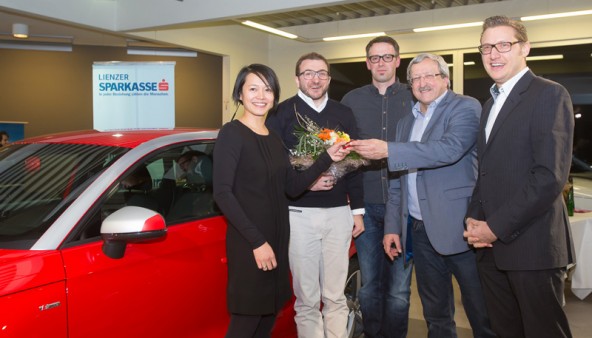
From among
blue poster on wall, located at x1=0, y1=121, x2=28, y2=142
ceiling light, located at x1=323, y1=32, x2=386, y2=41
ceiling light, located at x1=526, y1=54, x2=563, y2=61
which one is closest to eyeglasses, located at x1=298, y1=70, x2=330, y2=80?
ceiling light, located at x1=323, y1=32, x2=386, y2=41

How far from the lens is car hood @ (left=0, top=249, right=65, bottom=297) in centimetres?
184

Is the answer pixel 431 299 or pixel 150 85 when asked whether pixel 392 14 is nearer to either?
pixel 150 85

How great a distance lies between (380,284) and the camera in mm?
3434

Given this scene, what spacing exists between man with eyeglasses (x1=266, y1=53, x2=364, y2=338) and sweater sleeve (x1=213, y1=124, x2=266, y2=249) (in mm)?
632

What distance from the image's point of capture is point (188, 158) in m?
2.86

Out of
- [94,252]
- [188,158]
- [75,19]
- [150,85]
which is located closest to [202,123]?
[75,19]

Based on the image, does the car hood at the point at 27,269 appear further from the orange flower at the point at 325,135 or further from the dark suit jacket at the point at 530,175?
the dark suit jacket at the point at 530,175

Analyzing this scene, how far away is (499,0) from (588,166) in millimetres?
2812

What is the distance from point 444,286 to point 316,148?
979 millimetres

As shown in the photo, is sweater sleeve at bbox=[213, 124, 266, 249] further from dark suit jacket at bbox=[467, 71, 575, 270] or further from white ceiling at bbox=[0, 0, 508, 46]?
white ceiling at bbox=[0, 0, 508, 46]

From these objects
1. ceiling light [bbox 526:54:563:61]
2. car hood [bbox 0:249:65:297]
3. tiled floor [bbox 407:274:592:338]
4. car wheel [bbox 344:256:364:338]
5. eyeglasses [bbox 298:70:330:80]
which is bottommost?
tiled floor [bbox 407:274:592:338]

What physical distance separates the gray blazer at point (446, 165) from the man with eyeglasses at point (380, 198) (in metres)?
0.47

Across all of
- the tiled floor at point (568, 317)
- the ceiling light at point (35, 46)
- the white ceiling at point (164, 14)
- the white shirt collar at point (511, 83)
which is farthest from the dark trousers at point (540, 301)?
the ceiling light at point (35, 46)

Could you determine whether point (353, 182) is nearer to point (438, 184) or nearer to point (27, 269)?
point (438, 184)
